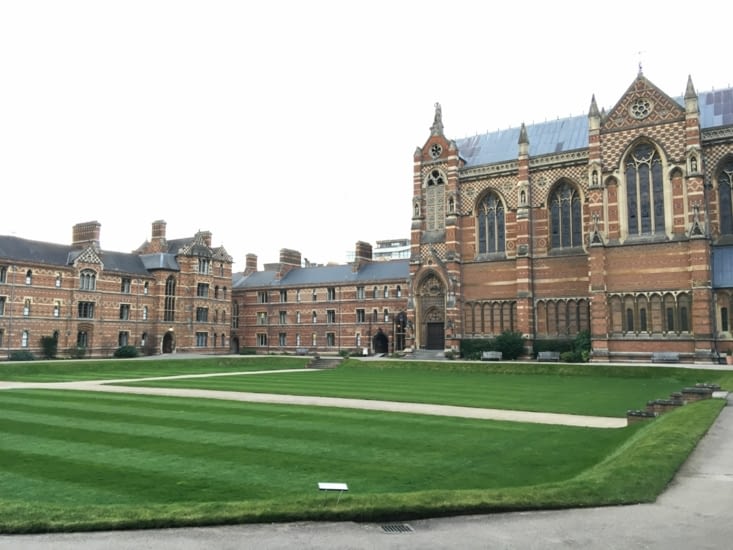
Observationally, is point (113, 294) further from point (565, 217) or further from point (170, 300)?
point (565, 217)

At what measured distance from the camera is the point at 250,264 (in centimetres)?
8981

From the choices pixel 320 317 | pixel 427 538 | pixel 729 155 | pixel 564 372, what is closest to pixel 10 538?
pixel 427 538

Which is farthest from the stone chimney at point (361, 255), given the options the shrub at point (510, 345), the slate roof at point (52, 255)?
the shrub at point (510, 345)

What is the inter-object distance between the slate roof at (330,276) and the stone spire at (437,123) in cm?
1777

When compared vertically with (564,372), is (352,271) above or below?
→ above

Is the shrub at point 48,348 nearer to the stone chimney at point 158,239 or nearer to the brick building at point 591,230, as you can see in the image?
the stone chimney at point 158,239

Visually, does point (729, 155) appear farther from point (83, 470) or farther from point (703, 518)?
point (83, 470)

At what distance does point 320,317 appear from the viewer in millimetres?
76438

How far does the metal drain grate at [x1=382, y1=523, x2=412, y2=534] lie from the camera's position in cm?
809

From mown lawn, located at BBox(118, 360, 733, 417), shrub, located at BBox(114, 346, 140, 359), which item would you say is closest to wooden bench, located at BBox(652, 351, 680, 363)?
mown lawn, located at BBox(118, 360, 733, 417)

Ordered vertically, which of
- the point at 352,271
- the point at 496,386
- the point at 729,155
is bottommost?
the point at 496,386

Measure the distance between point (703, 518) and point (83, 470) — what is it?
421 inches

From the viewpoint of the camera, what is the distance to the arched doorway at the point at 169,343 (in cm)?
6952

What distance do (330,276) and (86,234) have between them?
2907 cm
